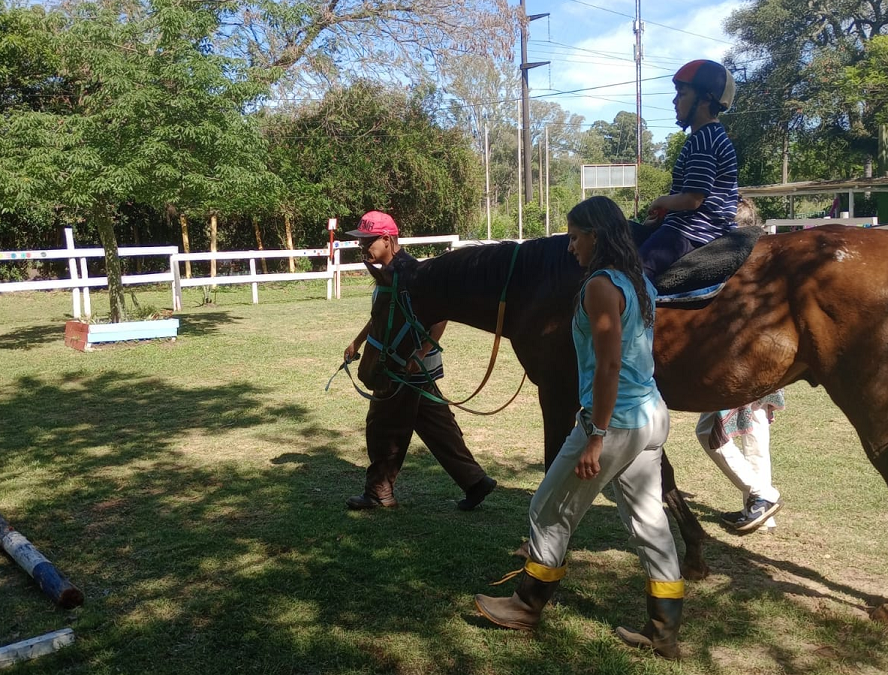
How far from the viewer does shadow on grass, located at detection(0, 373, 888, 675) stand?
11.0 ft

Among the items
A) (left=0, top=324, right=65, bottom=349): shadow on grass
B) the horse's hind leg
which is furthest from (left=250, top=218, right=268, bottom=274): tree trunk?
the horse's hind leg

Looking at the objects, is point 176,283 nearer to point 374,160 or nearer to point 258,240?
point 258,240

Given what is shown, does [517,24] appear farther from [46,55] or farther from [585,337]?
[585,337]

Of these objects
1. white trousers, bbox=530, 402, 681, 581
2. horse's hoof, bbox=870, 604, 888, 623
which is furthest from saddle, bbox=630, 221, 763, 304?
horse's hoof, bbox=870, 604, 888, 623

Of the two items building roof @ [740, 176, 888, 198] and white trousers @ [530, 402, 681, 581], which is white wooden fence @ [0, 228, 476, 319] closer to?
white trousers @ [530, 402, 681, 581]

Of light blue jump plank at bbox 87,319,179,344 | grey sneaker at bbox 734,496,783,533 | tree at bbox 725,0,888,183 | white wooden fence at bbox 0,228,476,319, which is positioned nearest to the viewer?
grey sneaker at bbox 734,496,783,533

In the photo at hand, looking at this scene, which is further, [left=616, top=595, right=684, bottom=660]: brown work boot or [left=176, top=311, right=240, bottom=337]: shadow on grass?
[left=176, top=311, right=240, bottom=337]: shadow on grass

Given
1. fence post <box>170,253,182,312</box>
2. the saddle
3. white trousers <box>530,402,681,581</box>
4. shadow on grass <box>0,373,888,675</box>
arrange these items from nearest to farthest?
white trousers <box>530,402,681,581</box> → shadow on grass <box>0,373,888,675</box> → the saddle → fence post <box>170,253,182,312</box>

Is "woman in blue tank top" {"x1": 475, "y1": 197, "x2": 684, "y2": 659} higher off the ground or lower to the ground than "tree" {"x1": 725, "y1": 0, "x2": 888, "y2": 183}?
lower

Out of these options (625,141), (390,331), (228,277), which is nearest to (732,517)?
(390,331)

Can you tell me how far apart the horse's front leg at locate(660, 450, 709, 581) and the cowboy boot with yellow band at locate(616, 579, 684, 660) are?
97cm

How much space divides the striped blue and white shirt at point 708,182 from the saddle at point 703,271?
0.15 metres

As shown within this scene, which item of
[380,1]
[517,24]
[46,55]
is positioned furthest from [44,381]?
[517,24]

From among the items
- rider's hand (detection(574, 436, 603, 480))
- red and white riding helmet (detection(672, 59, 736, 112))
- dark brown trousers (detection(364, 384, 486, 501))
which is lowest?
dark brown trousers (detection(364, 384, 486, 501))
